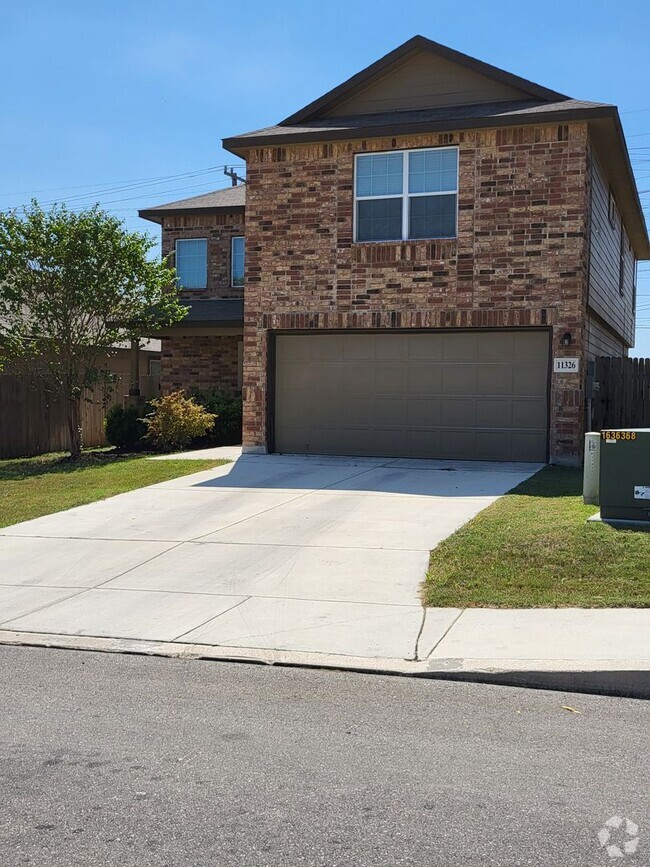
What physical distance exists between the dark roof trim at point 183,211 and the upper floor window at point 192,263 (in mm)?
756

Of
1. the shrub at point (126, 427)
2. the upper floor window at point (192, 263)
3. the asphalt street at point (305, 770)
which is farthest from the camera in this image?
the upper floor window at point (192, 263)

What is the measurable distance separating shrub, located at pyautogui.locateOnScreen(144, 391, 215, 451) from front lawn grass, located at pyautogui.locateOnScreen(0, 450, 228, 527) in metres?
0.93

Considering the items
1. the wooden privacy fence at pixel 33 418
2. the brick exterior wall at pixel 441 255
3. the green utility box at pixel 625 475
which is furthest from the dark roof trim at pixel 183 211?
the green utility box at pixel 625 475

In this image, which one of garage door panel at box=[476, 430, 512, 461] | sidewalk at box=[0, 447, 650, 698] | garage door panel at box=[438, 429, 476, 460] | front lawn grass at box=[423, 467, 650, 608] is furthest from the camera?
garage door panel at box=[438, 429, 476, 460]

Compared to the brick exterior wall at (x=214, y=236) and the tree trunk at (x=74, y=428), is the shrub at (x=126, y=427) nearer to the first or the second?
the tree trunk at (x=74, y=428)

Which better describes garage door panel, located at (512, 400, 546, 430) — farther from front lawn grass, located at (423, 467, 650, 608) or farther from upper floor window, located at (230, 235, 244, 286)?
upper floor window, located at (230, 235, 244, 286)

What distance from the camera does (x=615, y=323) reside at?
20.7m

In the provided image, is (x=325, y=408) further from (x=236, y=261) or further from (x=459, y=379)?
(x=236, y=261)

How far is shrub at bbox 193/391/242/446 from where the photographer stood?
20.2 metres

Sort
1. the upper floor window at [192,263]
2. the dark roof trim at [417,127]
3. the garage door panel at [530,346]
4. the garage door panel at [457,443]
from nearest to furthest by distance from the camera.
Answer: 1. the dark roof trim at [417,127]
2. the garage door panel at [530,346]
3. the garage door panel at [457,443]
4. the upper floor window at [192,263]

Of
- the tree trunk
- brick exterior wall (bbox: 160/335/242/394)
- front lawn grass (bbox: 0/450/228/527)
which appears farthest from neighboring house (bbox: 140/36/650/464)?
brick exterior wall (bbox: 160/335/242/394)

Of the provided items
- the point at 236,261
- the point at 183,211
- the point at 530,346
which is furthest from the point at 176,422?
the point at 183,211

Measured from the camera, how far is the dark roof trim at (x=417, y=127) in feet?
48.3

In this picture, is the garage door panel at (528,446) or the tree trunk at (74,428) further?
the tree trunk at (74,428)
